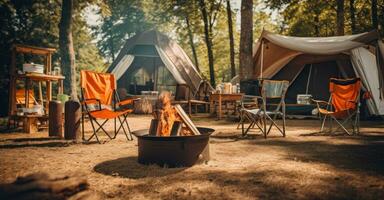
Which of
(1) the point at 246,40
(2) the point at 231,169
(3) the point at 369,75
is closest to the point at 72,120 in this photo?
(2) the point at 231,169

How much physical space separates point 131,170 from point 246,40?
789 cm

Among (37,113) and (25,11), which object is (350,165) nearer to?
(37,113)

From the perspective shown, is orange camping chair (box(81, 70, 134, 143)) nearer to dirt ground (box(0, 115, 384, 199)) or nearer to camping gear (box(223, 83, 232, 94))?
dirt ground (box(0, 115, 384, 199))

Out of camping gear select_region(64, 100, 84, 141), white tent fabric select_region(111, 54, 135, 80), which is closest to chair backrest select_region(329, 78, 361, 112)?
camping gear select_region(64, 100, 84, 141)

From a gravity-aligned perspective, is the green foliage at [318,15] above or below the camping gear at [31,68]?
above

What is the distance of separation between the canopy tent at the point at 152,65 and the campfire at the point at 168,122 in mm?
9508

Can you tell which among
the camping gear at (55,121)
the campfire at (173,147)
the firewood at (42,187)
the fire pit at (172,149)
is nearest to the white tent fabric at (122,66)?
the camping gear at (55,121)

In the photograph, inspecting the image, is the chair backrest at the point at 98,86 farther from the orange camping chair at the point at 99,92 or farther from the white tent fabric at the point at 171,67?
the white tent fabric at the point at 171,67

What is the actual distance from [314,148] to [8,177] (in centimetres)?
381

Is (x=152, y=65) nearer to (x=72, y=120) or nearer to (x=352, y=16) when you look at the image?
(x=72, y=120)

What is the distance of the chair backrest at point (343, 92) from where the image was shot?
20.4ft

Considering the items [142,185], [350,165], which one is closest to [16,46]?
[142,185]

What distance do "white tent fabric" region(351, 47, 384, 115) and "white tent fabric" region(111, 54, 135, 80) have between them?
29.5 feet

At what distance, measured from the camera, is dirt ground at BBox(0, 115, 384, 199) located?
255cm
